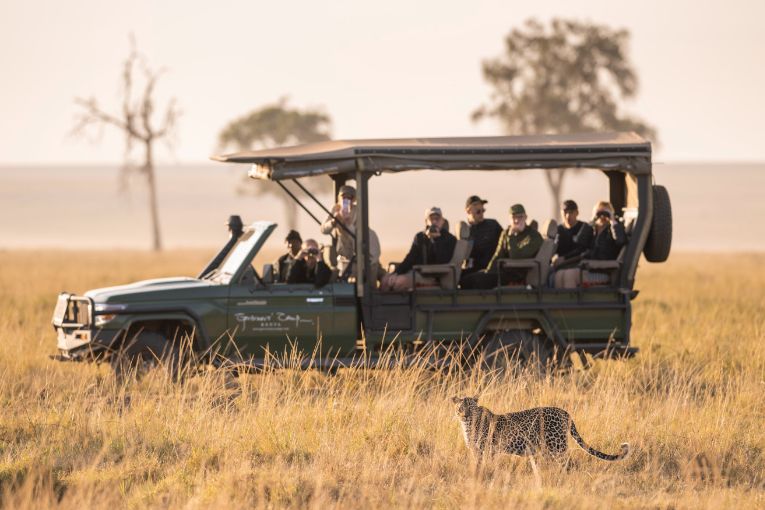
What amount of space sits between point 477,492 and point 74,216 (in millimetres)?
117847

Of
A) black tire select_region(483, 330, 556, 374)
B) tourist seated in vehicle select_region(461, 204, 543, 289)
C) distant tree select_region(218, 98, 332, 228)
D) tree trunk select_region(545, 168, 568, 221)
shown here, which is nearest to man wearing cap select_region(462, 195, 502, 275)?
tourist seated in vehicle select_region(461, 204, 543, 289)

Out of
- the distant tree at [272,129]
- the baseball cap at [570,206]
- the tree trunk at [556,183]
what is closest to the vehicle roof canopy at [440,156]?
the baseball cap at [570,206]

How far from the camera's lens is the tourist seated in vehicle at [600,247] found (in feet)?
40.5

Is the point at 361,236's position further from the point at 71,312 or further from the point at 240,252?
the point at 71,312

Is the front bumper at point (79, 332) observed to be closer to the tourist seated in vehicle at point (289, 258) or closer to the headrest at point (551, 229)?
the tourist seated in vehicle at point (289, 258)

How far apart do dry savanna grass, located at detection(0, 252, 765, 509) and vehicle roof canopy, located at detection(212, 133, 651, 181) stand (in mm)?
1766

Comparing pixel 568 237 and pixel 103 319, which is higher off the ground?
pixel 568 237

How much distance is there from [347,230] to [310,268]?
46 cm

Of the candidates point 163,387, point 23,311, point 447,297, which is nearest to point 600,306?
point 447,297

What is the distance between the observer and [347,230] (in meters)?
12.1

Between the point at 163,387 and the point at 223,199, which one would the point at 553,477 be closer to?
the point at 163,387

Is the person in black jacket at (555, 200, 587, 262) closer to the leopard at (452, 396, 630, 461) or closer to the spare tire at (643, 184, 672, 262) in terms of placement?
the spare tire at (643, 184, 672, 262)

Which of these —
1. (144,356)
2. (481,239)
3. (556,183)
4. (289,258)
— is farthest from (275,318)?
(556,183)

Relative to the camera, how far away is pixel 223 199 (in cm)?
13288
